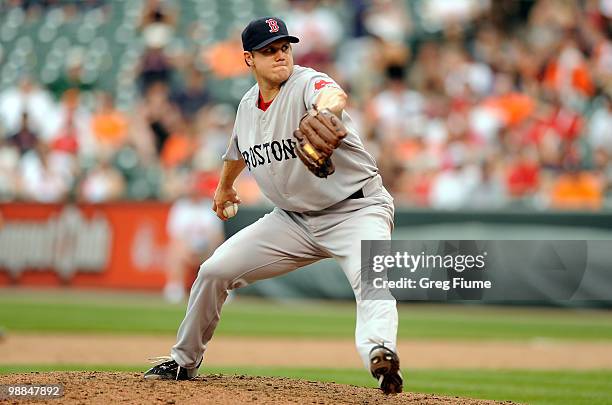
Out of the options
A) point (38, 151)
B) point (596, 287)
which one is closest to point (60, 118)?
point (38, 151)

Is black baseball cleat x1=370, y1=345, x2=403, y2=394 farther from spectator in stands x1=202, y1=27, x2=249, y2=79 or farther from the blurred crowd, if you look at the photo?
spectator in stands x1=202, y1=27, x2=249, y2=79

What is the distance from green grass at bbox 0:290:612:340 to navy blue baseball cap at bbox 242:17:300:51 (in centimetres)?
618

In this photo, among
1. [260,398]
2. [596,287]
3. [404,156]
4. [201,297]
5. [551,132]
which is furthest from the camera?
[404,156]

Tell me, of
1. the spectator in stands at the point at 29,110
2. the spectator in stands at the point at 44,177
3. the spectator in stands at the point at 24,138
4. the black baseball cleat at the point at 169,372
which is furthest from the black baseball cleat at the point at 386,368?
the spectator in stands at the point at 29,110

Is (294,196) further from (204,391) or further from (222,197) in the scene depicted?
(204,391)

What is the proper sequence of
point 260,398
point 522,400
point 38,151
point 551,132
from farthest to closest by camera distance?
1. point 38,151
2. point 551,132
3. point 522,400
4. point 260,398

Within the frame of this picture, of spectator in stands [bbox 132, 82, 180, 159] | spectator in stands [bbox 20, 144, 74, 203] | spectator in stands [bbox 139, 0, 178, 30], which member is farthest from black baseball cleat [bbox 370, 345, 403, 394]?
spectator in stands [bbox 139, 0, 178, 30]

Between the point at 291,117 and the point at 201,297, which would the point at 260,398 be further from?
the point at 291,117

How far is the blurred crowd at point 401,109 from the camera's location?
14.0 meters

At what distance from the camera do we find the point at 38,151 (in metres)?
16.7

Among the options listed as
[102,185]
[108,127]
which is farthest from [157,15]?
[102,185]

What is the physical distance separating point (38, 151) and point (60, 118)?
32.5 inches

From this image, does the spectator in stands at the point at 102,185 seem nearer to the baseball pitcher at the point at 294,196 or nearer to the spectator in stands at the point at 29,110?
the spectator in stands at the point at 29,110

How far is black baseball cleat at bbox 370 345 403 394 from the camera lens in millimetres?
4922
